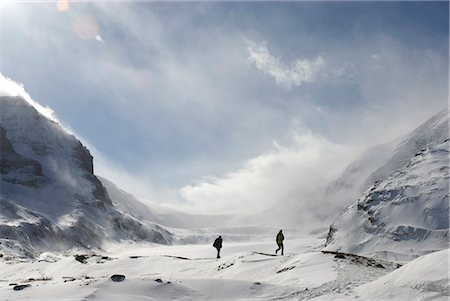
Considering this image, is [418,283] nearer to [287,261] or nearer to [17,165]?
[287,261]

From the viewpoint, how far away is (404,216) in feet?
191

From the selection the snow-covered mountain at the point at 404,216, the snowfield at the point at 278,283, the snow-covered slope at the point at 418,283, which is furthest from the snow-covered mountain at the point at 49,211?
the snow-covered slope at the point at 418,283

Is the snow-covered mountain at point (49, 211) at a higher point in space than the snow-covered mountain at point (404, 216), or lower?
higher

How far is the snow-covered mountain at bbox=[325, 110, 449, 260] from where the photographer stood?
2111 inches

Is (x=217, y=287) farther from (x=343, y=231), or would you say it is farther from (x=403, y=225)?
(x=343, y=231)

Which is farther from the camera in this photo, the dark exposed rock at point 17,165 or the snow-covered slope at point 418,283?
the dark exposed rock at point 17,165

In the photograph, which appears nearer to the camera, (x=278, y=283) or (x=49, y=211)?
(x=278, y=283)

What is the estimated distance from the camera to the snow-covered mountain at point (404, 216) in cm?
5362

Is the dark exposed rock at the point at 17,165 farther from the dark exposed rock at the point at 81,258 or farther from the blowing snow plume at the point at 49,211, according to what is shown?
the dark exposed rock at the point at 81,258

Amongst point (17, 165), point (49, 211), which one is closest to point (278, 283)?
point (49, 211)

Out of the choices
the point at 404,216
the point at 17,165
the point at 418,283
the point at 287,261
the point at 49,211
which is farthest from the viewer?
the point at 17,165

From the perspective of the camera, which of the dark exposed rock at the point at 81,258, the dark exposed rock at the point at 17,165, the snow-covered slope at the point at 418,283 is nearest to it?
the snow-covered slope at the point at 418,283

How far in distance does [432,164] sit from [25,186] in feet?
492

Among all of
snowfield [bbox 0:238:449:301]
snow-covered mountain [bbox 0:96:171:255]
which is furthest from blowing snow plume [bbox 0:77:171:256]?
snowfield [bbox 0:238:449:301]
